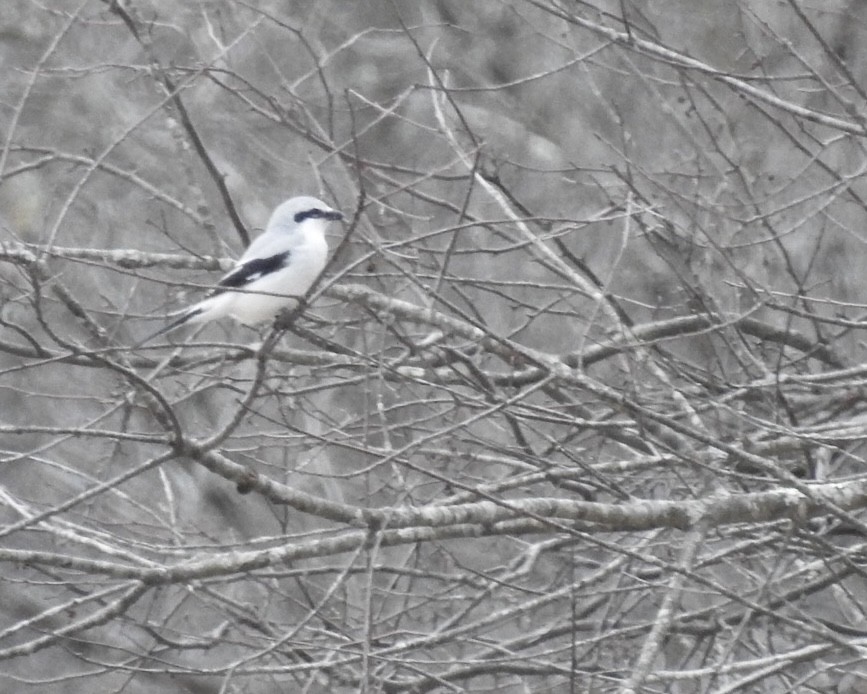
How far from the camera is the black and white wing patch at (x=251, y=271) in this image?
5637 millimetres

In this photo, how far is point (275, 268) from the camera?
5.80 metres

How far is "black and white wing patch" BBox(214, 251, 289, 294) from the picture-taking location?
5.64m

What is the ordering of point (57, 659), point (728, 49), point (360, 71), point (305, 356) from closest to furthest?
1. point (305, 356)
2. point (728, 49)
3. point (57, 659)
4. point (360, 71)

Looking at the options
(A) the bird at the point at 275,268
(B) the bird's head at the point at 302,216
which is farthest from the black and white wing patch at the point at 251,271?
(B) the bird's head at the point at 302,216

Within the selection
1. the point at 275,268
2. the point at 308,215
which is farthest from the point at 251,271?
the point at 308,215

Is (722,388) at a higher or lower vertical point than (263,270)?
lower

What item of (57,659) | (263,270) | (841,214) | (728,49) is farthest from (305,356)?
(57,659)

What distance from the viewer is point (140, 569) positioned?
3.47 metres

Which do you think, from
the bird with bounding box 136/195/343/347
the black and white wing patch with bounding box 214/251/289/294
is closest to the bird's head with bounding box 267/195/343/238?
the bird with bounding box 136/195/343/347

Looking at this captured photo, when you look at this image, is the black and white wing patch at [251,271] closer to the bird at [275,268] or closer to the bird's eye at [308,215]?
the bird at [275,268]

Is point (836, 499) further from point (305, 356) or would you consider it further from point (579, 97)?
point (579, 97)

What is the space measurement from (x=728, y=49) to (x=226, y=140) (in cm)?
352

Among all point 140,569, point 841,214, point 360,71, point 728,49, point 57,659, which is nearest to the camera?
point 140,569

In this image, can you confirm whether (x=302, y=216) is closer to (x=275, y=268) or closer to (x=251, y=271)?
(x=275, y=268)
